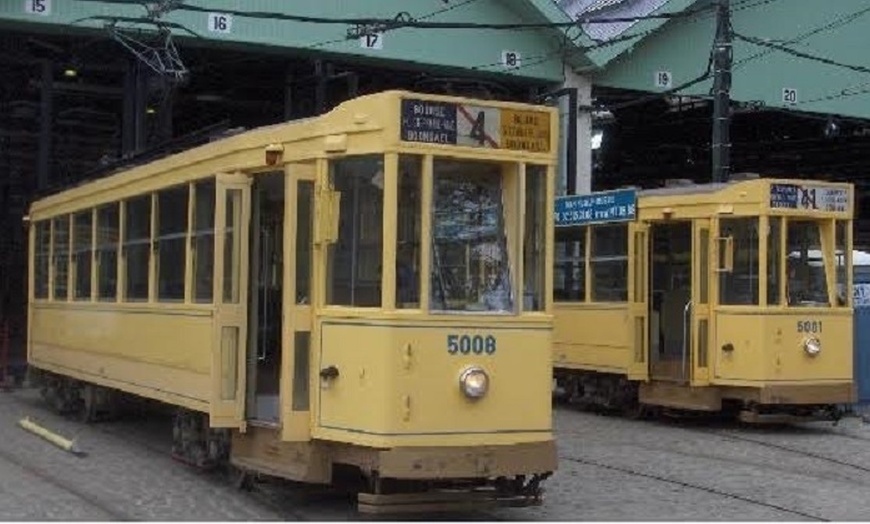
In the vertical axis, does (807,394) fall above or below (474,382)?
below

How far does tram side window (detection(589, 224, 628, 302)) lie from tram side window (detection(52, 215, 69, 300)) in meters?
6.55

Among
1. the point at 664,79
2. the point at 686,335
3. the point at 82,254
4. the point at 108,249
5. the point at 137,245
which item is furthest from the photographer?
the point at 664,79

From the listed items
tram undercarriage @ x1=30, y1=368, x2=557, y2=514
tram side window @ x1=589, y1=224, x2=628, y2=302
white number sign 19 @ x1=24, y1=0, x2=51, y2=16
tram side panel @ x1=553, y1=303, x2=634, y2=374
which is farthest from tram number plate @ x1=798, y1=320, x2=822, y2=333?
white number sign 19 @ x1=24, y1=0, x2=51, y2=16

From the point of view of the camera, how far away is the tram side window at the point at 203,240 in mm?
9812

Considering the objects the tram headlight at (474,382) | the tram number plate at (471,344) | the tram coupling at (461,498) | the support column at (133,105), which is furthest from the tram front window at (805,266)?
the support column at (133,105)

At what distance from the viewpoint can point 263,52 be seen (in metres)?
22.3

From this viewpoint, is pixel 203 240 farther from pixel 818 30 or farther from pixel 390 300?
pixel 818 30

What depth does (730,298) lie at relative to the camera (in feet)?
48.0

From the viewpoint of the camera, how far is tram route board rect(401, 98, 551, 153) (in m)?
8.32

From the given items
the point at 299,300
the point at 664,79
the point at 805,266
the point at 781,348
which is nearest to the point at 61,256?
the point at 299,300

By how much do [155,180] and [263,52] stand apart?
11.6 metres

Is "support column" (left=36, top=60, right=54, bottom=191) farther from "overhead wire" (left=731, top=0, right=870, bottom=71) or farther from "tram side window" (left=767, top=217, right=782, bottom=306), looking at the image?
"overhead wire" (left=731, top=0, right=870, bottom=71)

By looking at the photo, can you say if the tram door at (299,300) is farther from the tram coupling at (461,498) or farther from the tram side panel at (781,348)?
the tram side panel at (781,348)

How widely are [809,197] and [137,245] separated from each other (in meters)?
7.62
